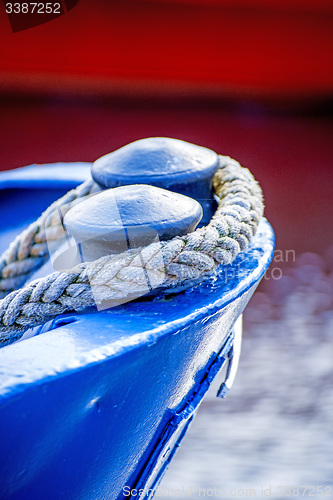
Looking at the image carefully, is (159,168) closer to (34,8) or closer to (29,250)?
(29,250)

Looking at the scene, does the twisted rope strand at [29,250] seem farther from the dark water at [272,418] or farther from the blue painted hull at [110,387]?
the dark water at [272,418]

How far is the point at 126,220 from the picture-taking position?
0.64 meters

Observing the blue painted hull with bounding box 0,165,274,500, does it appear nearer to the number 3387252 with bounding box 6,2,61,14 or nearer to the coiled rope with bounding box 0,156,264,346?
the coiled rope with bounding box 0,156,264,346

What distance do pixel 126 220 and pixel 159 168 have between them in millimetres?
238

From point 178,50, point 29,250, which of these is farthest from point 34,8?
point 29,250

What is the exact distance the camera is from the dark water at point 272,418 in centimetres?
163

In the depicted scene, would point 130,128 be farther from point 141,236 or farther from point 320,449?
point 141,236

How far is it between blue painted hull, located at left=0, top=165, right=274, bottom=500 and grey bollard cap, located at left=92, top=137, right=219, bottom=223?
0.55 feet

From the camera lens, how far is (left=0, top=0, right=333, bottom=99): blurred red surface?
114 inches

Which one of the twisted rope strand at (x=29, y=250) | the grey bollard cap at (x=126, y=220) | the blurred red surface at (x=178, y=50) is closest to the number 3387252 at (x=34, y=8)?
the blurred red surface at (x=178, y=50)

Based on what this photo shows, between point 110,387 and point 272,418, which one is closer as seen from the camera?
point 110,387

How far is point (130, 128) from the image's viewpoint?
10.3 ft

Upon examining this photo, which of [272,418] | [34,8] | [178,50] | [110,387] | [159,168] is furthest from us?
[178,50]

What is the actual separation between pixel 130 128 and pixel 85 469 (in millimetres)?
2763
